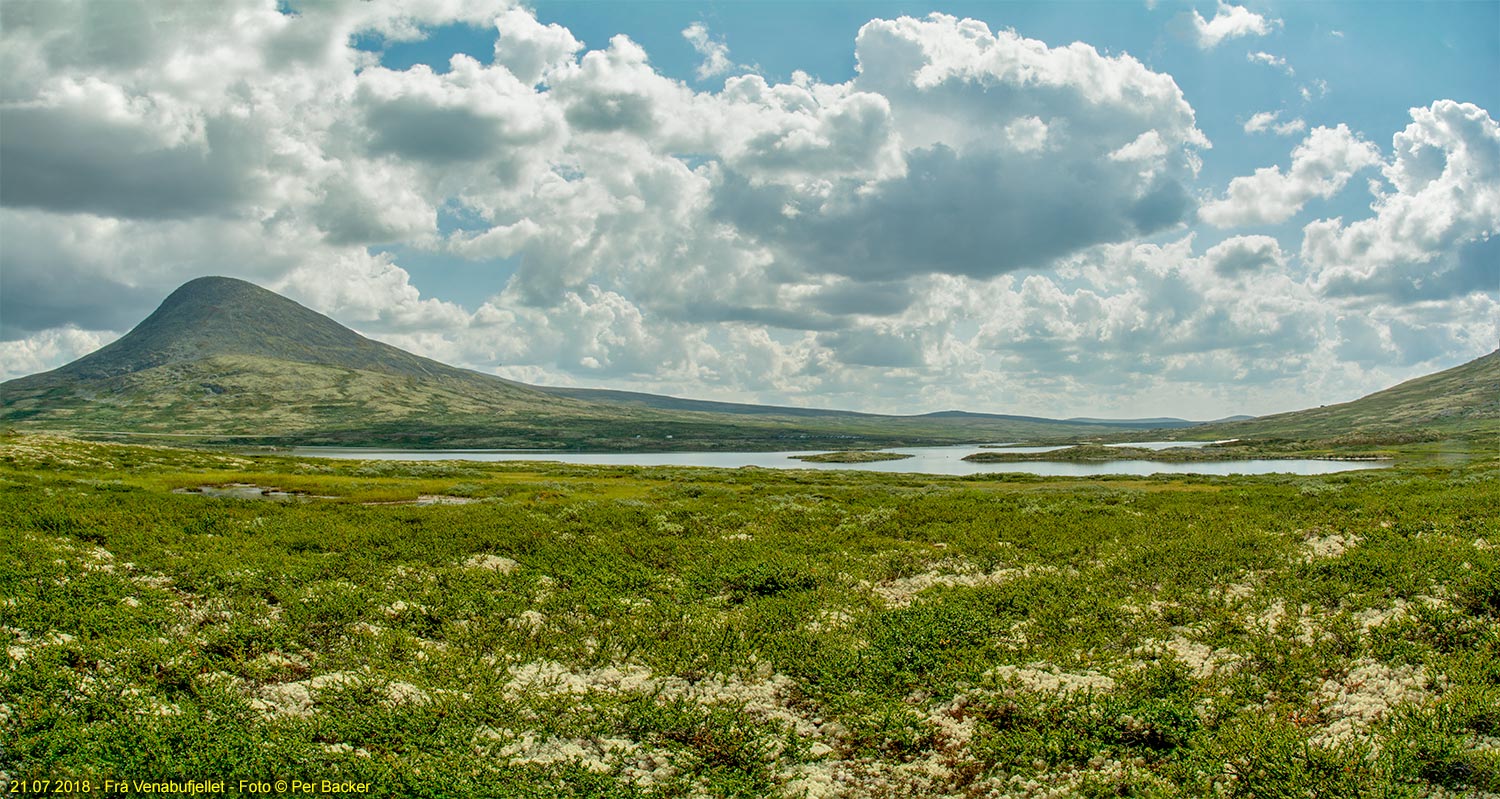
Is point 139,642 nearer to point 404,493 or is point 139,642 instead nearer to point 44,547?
point 44,547

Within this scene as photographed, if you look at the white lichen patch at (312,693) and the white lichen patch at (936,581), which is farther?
the white lichen patch at (936,581)

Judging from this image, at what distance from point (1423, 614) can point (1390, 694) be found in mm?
5002

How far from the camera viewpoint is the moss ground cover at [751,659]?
10906 millimetres

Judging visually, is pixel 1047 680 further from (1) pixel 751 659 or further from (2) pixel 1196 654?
(1) pixel 751 659

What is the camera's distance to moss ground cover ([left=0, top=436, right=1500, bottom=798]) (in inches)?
429

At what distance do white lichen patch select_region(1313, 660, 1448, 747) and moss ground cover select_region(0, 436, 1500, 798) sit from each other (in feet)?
0.23

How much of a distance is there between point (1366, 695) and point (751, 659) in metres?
11.4

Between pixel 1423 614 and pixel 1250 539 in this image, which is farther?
pixel 1250 539

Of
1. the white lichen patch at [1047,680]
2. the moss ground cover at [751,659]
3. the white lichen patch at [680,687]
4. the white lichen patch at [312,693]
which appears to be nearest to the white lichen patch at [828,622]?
the moss ground cover at [751,659]

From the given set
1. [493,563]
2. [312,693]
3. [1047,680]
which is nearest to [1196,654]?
[1047,680]

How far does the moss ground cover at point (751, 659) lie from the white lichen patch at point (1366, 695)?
7 centimetres

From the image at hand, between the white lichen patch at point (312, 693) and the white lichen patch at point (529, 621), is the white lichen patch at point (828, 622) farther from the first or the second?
the white lichen patch at point (312, 693)

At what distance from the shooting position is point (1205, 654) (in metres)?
15.5

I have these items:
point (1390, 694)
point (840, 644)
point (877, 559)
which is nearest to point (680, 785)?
point (840, 644)
